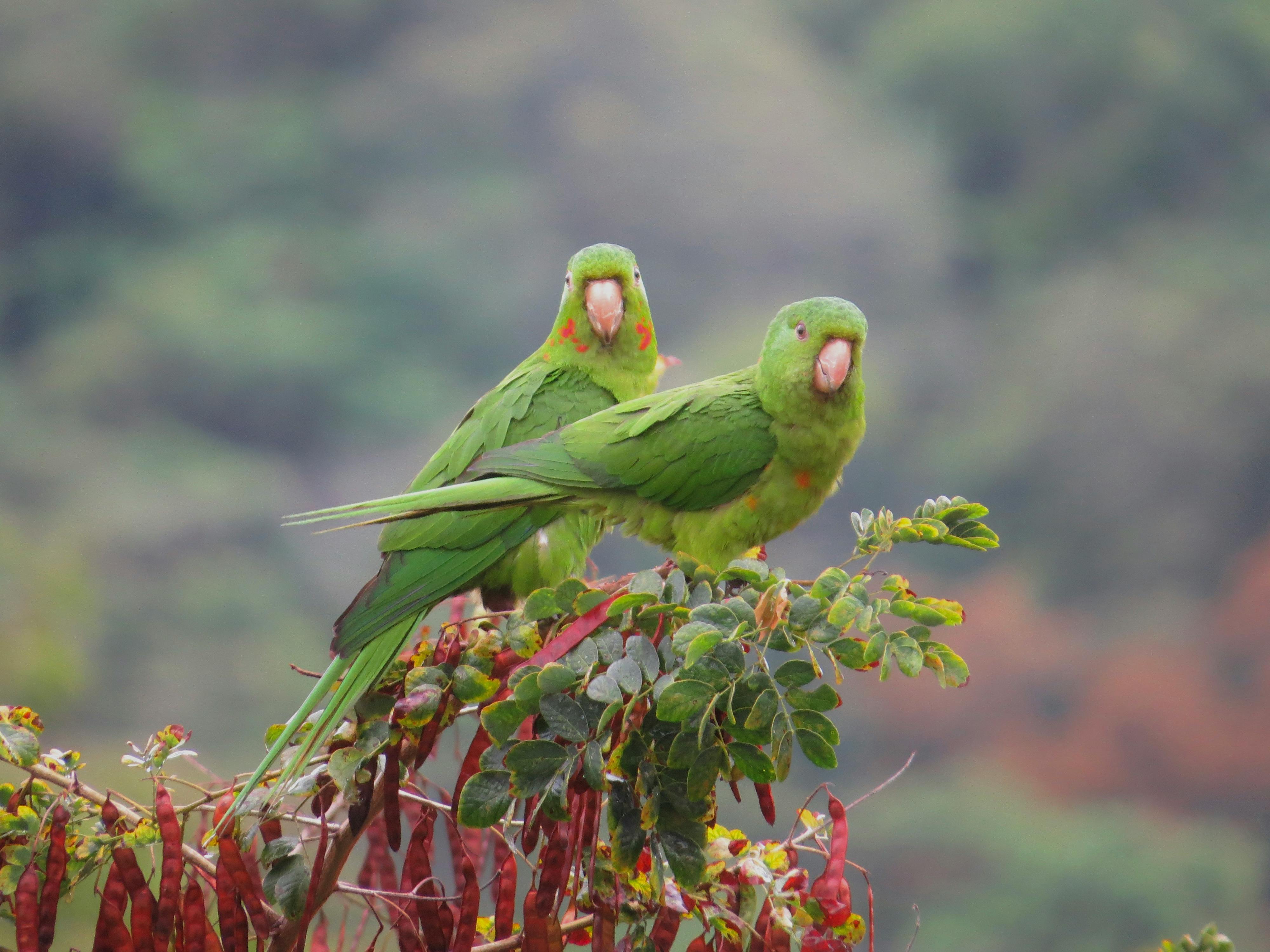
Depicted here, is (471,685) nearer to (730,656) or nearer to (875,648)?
(730,656)

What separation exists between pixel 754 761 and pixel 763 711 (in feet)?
0.19

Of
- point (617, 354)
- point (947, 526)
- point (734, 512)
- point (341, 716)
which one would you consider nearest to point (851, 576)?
point (947, 526)

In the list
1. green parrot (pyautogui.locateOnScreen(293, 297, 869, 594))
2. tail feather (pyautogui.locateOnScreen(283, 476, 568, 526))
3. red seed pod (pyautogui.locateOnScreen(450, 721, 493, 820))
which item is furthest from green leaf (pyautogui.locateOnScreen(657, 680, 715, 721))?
green parrot (pyautogui.locateOnScreen(293, 297, 869, 594))

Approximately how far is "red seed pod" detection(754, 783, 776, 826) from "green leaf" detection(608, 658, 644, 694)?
19 centimetres

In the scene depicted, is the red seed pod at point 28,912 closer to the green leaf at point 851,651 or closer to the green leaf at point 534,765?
the green leaf at point 534,765

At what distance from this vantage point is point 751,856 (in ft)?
3.79

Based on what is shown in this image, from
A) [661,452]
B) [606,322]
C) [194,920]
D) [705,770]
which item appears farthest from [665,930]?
[606,322]

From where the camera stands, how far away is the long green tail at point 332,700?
1.17 meters

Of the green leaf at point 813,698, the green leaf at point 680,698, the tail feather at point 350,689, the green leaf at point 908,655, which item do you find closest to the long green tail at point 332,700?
the tail feather at point 350,689

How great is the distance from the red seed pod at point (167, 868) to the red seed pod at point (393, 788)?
0.71 ft

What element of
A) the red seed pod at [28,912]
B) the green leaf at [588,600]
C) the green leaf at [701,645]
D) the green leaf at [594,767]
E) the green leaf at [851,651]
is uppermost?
the green leaf at [588,600]

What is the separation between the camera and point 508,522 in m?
1.65

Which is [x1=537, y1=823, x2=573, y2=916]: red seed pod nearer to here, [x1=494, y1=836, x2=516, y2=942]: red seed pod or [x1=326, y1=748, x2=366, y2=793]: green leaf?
[x1=494, y1=836, x2=516, y2=942]: red seed pod

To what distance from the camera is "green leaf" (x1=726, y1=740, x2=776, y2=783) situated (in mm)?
1031
